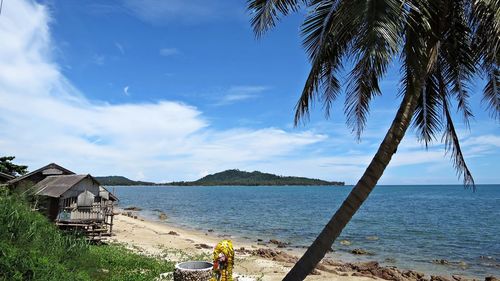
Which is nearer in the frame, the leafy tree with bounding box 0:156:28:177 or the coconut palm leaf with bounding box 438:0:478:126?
the coconut palm leaf with bounding box 438:0:478:126

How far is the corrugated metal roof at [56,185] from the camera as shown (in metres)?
18.2

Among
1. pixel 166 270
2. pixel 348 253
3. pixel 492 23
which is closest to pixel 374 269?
pixel 348 253

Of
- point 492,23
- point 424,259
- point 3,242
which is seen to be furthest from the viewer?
point 424,259

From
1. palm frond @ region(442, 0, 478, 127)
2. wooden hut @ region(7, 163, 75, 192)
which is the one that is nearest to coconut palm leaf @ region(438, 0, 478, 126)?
palm frond @ region(442, 0, 478, 127)

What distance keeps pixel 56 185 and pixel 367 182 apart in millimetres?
16887

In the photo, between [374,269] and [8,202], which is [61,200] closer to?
[8,202]

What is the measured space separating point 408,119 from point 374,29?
2.19 m

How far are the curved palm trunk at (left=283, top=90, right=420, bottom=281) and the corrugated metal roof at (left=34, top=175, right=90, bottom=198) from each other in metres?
14.6

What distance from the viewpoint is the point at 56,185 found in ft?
62.9

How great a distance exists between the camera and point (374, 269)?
18.3m

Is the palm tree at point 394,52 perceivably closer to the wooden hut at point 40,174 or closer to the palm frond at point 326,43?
the palm frond at point 326,43

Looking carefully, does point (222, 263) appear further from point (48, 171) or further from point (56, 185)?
point (48, 171)

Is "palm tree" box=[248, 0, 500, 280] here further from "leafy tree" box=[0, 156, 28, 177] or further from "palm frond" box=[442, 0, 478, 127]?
"leafy tree" box=[0, 156, 28, 177]

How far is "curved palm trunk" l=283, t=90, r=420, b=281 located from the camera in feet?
21.4
